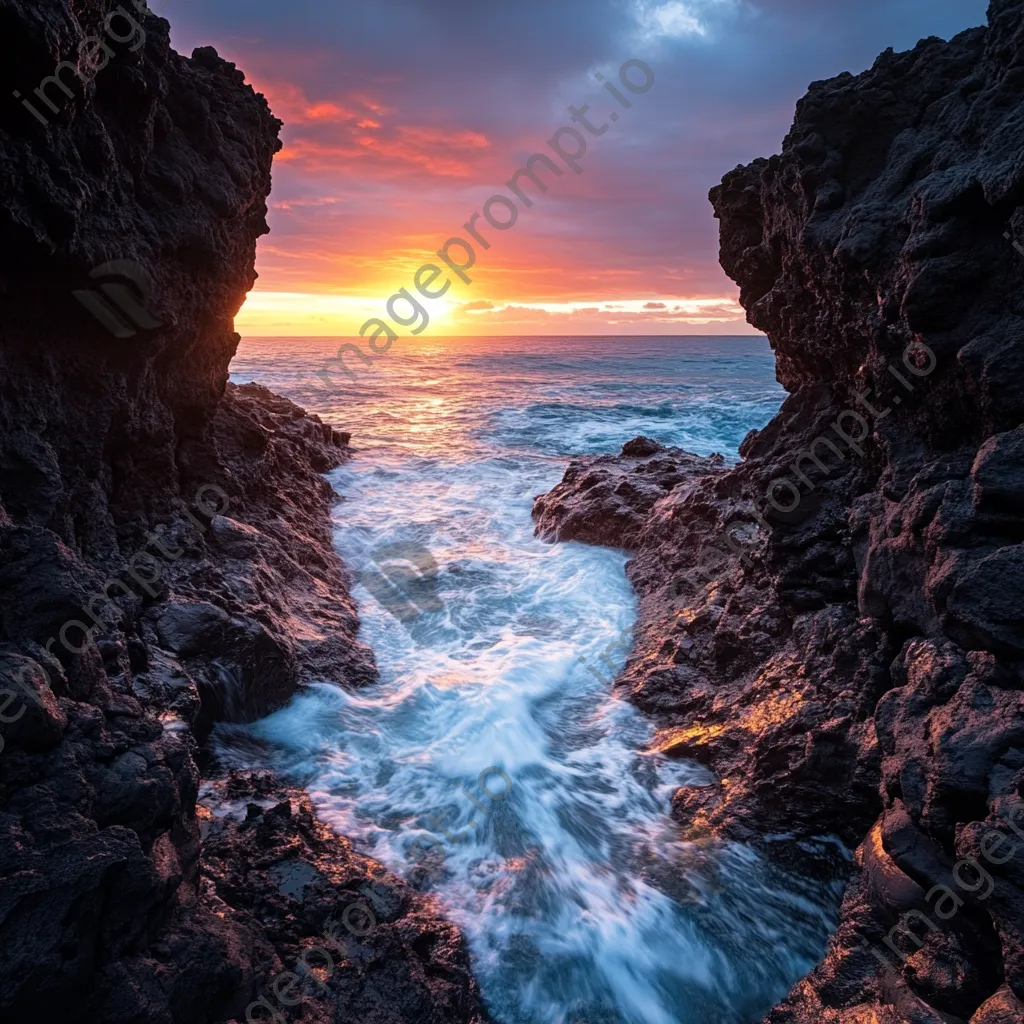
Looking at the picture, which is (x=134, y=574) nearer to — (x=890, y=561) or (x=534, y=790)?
(x=534, y=790)

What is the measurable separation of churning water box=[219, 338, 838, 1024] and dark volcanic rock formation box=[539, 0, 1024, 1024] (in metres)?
0.47

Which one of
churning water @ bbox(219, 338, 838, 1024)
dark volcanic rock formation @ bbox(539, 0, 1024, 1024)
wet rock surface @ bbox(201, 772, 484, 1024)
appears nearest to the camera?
dark volcanic rock formation @ bbox(539, 0, 1024, 1024)

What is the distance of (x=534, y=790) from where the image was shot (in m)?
5.29

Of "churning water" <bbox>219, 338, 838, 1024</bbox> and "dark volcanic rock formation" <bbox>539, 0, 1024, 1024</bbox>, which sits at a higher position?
"dark volcanic rock formation" <bbox>539, 0, 1024, 1024</bbox>

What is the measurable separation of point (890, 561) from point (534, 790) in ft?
10.6

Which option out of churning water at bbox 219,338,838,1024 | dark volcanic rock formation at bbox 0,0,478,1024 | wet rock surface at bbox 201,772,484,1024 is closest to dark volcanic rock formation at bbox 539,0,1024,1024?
churning water at bbox 219,338,838,1024

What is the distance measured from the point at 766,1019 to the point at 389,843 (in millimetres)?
2517

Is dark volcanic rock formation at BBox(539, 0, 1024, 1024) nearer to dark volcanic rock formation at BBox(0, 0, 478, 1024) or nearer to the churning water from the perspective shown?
the churning water

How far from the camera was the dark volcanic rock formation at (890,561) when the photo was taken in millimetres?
2930

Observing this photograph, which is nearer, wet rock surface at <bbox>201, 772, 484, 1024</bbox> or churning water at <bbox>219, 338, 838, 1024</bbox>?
wet rock surface at <bbox>201, 772, 484, 1024</bbox>

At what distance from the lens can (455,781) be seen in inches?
209

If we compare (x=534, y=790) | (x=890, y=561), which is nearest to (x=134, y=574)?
(x=534, y=790)

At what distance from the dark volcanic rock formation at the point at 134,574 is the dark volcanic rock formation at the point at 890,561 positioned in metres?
2.41

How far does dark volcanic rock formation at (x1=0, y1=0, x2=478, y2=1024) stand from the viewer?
2.62m
